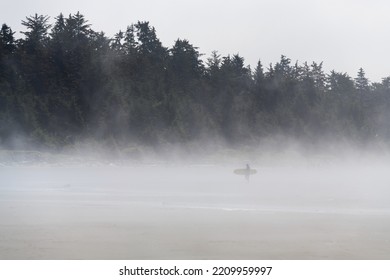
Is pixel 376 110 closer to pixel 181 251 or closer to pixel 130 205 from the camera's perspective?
pixel 130 205

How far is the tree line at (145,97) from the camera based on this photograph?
166ft

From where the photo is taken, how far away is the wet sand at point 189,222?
39.3ft

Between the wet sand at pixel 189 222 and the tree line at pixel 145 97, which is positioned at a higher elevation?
the tree line at pixel 145 97

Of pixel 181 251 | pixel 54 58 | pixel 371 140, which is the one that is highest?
pixel 54 58

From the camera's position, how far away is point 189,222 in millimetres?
15773

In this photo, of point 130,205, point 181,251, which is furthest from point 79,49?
point 181,251

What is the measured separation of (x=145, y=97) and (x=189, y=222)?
145ft

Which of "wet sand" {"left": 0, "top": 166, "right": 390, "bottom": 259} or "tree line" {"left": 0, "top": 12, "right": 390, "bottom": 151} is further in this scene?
"tree line" {"left": 0, "top": 12, "right": 390, "bottom": 151}

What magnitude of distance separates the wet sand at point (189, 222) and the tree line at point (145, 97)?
22.8 meters

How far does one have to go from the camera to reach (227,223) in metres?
15.6

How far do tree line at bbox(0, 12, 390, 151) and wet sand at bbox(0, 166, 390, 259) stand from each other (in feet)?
74.9

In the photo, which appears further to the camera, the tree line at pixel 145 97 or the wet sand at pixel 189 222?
the tree line at pixel 145 97

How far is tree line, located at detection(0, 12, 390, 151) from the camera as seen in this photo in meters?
50.5

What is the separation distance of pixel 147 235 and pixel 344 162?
1841 inches
